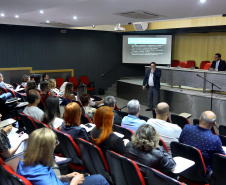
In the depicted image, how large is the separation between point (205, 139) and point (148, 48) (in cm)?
849

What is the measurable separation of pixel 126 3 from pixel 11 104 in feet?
9.34

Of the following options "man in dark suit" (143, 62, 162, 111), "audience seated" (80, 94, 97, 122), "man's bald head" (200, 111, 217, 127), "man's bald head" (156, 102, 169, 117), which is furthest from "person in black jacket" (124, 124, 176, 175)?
"man in dark suit" (143, 62, 162, 111)

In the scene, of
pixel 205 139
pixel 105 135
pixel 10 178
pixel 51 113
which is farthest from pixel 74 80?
pixel 10 178

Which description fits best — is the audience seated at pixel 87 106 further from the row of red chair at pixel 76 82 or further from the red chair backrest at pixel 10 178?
the row of red chair at pixel 76 82

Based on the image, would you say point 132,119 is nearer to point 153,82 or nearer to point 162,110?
point 162,110

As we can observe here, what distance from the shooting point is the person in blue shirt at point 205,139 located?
2.56 metres

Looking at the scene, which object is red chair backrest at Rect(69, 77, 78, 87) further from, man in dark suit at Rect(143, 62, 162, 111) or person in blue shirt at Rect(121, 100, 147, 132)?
person in blue shirt at Rect(121, 100, 147, 132)

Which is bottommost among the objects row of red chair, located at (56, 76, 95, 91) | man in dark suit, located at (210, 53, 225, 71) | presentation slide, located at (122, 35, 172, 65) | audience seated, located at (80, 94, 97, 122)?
row of red chair, located at (56, 76, 95, 91)

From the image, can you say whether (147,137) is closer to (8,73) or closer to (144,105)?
(144,105)

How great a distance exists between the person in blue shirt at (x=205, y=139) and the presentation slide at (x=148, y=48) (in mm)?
8054

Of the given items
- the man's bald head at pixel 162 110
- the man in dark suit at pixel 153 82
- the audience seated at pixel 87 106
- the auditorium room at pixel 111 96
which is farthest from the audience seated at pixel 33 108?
the man in dark suit at pixel 153 82

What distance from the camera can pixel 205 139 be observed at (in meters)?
2.62

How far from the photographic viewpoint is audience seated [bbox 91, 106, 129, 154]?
7.90 feet

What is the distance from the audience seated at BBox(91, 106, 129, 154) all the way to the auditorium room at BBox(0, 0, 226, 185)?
0.01m
